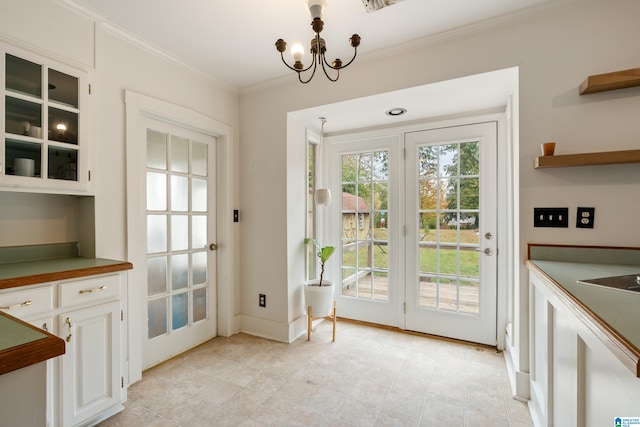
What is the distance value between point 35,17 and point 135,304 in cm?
185

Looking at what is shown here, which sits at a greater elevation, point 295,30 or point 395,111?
point 295,30

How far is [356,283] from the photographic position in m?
3.29

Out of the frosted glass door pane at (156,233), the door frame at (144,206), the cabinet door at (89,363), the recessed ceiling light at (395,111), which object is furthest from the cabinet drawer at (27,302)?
the recessed ceiling light at (395,111)

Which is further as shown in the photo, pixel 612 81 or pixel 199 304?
pixel 199 304

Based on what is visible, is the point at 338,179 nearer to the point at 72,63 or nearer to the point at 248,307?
the point at 248,307

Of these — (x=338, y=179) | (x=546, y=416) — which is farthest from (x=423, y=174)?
(x=546, y=416)

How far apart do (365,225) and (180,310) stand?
6.48 ft

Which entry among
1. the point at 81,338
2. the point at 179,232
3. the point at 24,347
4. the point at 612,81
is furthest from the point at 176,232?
the point at 612,81

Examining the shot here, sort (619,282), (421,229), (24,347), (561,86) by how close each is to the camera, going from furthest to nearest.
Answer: (421,229) → (561,86) → (619,282) → (24,347)

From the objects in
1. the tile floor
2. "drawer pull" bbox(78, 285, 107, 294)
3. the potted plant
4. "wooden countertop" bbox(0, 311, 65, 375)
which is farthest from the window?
"wooden countertop" bbox(0, 311, 65, 375)

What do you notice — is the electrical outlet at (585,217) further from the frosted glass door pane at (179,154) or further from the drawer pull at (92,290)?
the frosted glass door pane at (179,154)

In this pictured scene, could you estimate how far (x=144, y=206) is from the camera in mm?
2270

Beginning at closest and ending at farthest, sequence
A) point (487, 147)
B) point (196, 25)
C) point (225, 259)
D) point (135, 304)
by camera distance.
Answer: point (196, 25), point (135, 304), point (487, 147), point (225, 259)

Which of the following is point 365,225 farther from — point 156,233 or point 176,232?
point 156,233
